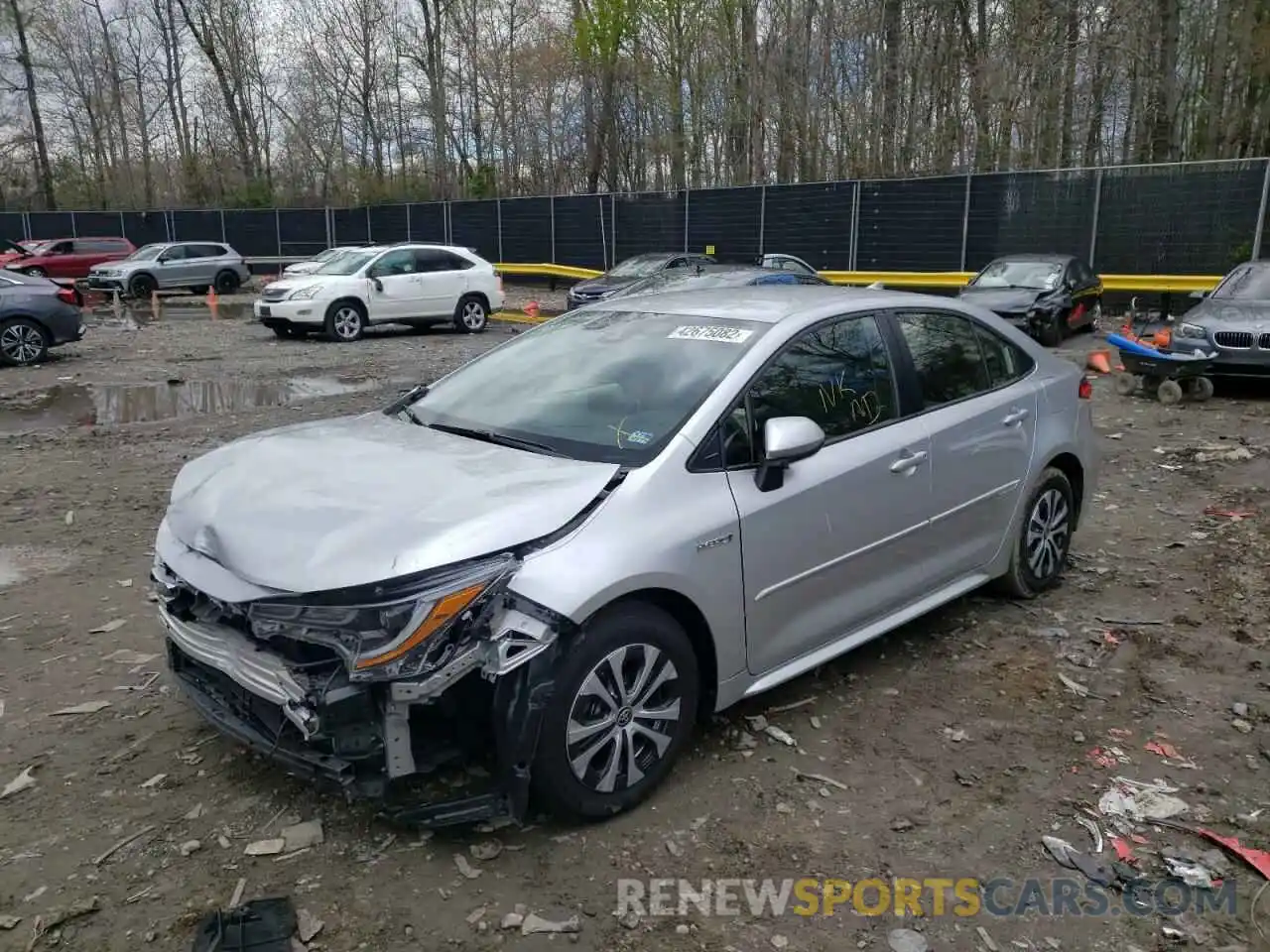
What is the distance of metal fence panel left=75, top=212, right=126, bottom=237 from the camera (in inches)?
1534

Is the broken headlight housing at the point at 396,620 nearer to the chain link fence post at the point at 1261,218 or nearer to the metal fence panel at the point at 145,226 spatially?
the chain link fence post at the point at 1261,218

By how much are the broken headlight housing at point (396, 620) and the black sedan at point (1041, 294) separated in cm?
1404

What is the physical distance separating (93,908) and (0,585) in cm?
331

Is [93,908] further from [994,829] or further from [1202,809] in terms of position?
[1202,809]

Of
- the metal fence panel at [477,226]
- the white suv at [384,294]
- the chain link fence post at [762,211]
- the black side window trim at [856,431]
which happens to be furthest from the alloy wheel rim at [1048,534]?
the metal fence panel at [477,226]

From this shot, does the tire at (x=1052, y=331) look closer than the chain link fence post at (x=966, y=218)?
Yes

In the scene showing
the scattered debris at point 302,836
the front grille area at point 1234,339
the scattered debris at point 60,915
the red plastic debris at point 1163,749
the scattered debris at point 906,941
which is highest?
the front grille area at point 1234,339

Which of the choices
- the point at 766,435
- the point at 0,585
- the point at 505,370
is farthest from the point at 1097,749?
the point at 0,585

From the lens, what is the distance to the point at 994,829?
336 cm

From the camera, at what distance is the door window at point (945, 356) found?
4.61m

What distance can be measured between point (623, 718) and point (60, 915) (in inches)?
68.6

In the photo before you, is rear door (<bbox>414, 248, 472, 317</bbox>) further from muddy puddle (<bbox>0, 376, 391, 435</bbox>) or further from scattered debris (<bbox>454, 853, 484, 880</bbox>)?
scattered debris (<bbox>454, 853, 484, 880</bbox>)

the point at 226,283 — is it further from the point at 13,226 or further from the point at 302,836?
the point at 302,836

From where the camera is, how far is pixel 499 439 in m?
3.90
